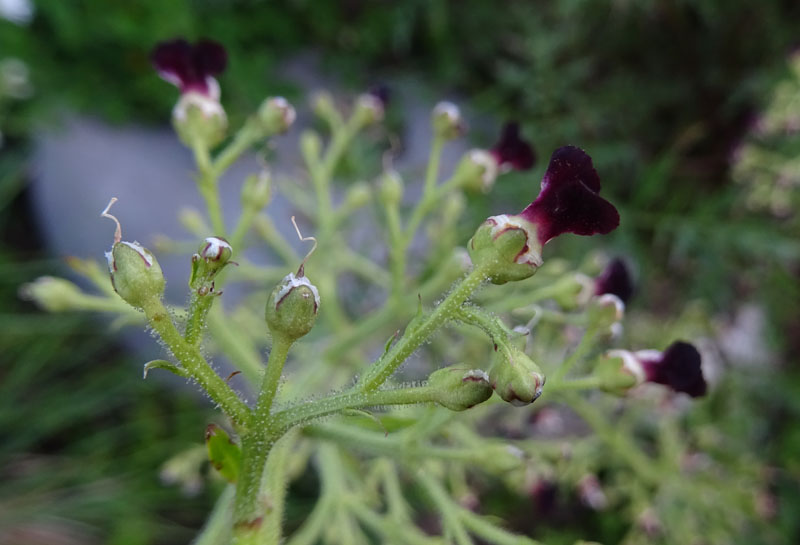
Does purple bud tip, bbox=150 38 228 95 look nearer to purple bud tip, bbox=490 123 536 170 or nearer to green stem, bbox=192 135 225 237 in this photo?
green stem, bbox=192 135 225 237

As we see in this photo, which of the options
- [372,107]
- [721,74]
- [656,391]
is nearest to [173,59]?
[372,107]

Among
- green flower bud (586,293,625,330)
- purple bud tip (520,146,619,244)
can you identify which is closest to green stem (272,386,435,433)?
purple bud tip (520,146,619,244)

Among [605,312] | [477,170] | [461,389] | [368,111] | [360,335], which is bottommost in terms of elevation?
[461,389]

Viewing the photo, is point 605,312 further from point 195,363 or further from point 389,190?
point 195,363

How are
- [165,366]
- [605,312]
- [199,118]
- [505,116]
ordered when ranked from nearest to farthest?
[165,366], [605,312], [199,118], [505,116]

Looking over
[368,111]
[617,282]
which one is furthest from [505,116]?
[617,282]

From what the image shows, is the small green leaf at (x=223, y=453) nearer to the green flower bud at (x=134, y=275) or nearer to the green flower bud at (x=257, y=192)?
the green flower bud at (x=134, y=275)
